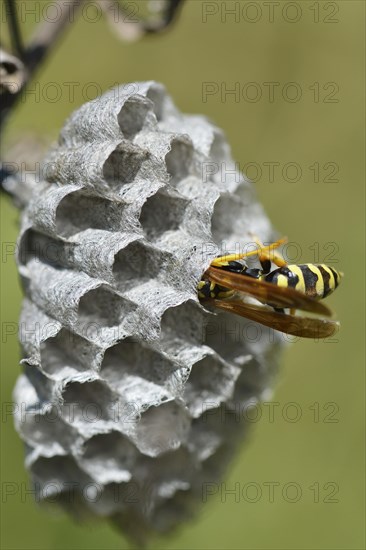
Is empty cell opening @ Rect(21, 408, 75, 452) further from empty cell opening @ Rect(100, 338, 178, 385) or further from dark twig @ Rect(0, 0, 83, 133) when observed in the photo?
dark twig @ Rect(0, 0, 83, 133)

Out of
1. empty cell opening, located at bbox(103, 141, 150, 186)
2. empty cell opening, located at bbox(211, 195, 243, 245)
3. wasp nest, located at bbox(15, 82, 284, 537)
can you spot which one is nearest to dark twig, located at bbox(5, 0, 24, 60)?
wasp nest, located at bbox(15, 82, 284, 537)

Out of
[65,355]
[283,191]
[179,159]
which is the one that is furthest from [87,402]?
[283,191]

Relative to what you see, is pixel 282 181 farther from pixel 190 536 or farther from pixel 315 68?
pixel 190 536

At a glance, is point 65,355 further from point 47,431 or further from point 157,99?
point 157,99

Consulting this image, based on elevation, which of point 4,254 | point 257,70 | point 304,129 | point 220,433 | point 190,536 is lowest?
point 190,536

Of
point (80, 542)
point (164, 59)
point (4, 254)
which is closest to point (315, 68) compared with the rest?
point (164, 59)

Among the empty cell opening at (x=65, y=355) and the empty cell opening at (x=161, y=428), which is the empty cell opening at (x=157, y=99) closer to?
the empty cell opening at (x=65, y=355)

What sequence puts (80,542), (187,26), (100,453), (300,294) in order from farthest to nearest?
(187,26) → (80,542) → (100,453) → (300,294)
